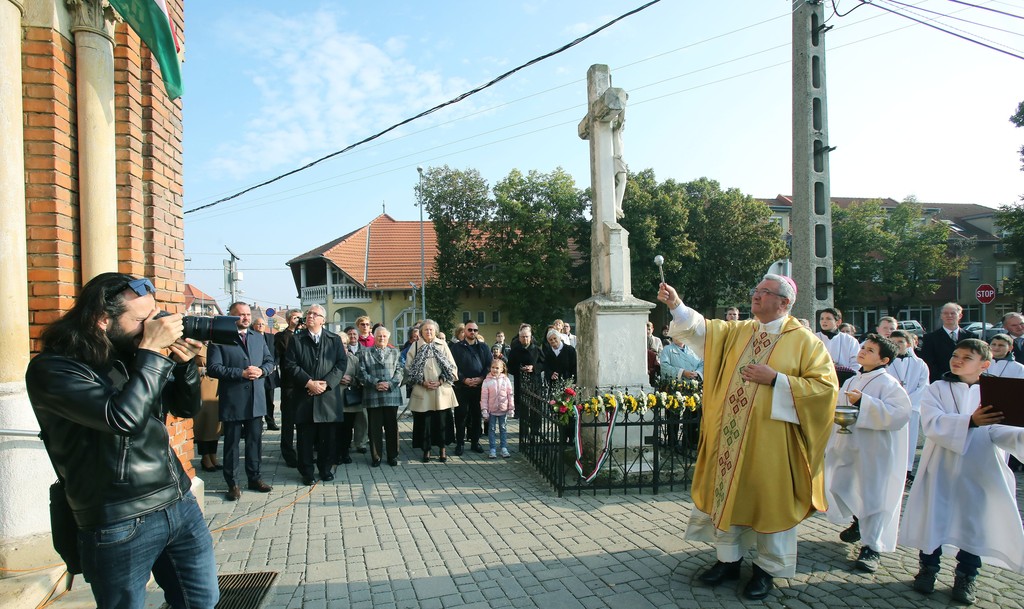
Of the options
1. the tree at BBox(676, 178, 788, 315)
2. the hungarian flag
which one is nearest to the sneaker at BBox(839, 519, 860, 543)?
the hungarian flag

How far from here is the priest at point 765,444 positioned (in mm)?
3609

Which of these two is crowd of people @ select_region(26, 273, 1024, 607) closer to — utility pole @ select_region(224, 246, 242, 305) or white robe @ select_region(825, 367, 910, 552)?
white robe @ select_region(825, 367, 910, 552)

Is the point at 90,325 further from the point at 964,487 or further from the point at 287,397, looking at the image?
the point at 964,487

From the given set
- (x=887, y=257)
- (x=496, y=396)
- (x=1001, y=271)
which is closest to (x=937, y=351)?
(x=496, y=396)

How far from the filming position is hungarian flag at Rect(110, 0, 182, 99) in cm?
416

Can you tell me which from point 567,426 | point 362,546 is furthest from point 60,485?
point 567,426

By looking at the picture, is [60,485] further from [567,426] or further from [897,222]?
[897,222]

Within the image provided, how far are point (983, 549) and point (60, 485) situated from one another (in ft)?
15.9

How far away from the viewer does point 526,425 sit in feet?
25.1

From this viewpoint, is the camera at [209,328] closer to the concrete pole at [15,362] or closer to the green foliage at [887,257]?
the concrete pole at [15,362]

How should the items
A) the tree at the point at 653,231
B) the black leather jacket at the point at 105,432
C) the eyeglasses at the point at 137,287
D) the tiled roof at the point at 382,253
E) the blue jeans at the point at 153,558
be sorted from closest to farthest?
the black leather jacket at the point at 105,432, the blue jeans at the point at 153,558, the eyeglasses at the point at 137,287, the tree at the point at 653,231, the tiled roof at the point at 382,253

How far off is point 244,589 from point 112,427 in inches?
90.4

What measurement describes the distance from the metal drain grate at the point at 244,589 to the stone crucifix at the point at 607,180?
14.6ft

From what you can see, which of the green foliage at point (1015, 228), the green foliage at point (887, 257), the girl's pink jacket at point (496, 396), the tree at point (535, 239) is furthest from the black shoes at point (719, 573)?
the green foliage at point (887, 257)
